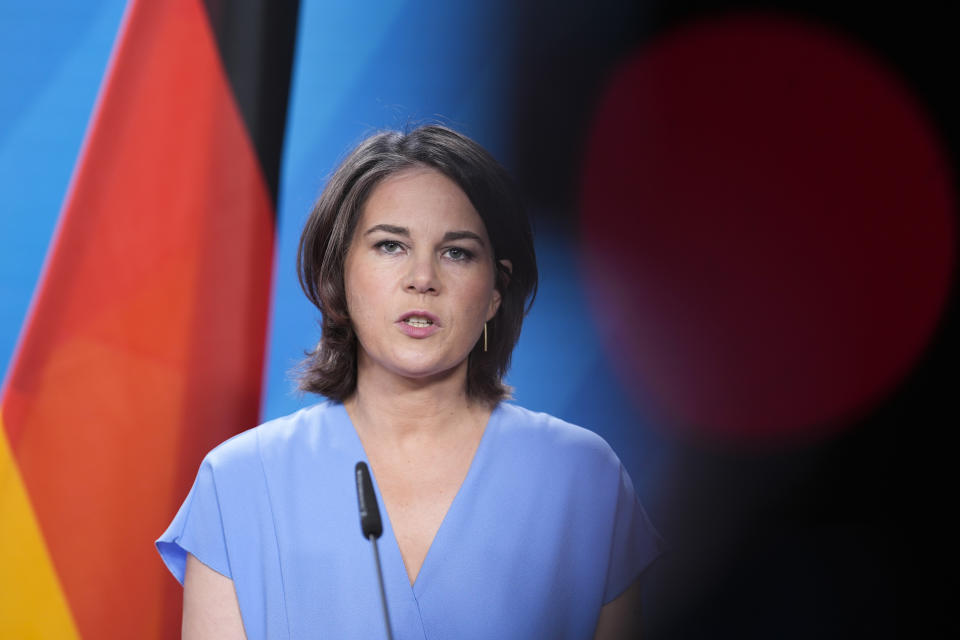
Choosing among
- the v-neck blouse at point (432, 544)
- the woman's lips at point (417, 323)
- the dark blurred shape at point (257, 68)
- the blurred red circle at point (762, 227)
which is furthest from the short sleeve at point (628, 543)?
the dark blurred shape at point (257, 68)

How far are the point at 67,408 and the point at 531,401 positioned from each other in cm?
64

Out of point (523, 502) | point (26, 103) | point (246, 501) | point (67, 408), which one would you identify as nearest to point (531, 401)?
point (523, 502)

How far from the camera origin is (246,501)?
1079 mm

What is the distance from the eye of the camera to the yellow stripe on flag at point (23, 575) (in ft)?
3.71

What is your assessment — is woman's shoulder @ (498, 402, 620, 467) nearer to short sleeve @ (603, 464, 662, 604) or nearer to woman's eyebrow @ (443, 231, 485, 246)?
short sleeve @ (603, 464, 662, 604)

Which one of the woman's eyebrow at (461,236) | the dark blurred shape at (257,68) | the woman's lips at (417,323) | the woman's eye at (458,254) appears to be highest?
the dark blurred shape at (257,68)

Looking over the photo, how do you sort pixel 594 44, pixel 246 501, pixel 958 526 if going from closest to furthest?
pixel 958 526 → pixel 246 501 → pixel 594 44

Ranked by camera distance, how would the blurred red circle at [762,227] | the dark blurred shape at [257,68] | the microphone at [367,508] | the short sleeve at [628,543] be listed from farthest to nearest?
the dark blurred shape at [257,68] < the short sleeve at [628,543] < the blurred red circle at [762,227] < the microphone at [367,508]

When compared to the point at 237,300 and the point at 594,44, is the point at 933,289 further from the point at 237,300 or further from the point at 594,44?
the point at 237,300

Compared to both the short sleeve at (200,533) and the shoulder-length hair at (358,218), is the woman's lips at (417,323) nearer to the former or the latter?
the shoulder-length hair at (358,218)

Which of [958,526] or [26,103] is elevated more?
[26,103]

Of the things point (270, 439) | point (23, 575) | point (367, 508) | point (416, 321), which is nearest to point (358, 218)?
point (416, 321)

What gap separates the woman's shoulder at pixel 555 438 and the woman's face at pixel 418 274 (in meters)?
0.13

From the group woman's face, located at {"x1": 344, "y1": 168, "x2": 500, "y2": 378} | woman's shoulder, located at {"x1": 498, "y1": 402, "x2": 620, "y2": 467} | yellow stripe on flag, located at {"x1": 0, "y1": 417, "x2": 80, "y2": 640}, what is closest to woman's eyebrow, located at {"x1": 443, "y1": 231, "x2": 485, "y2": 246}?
woman's face, located at {"x1": 344, "y1": 168, "x2": 500, "y2": 378}
